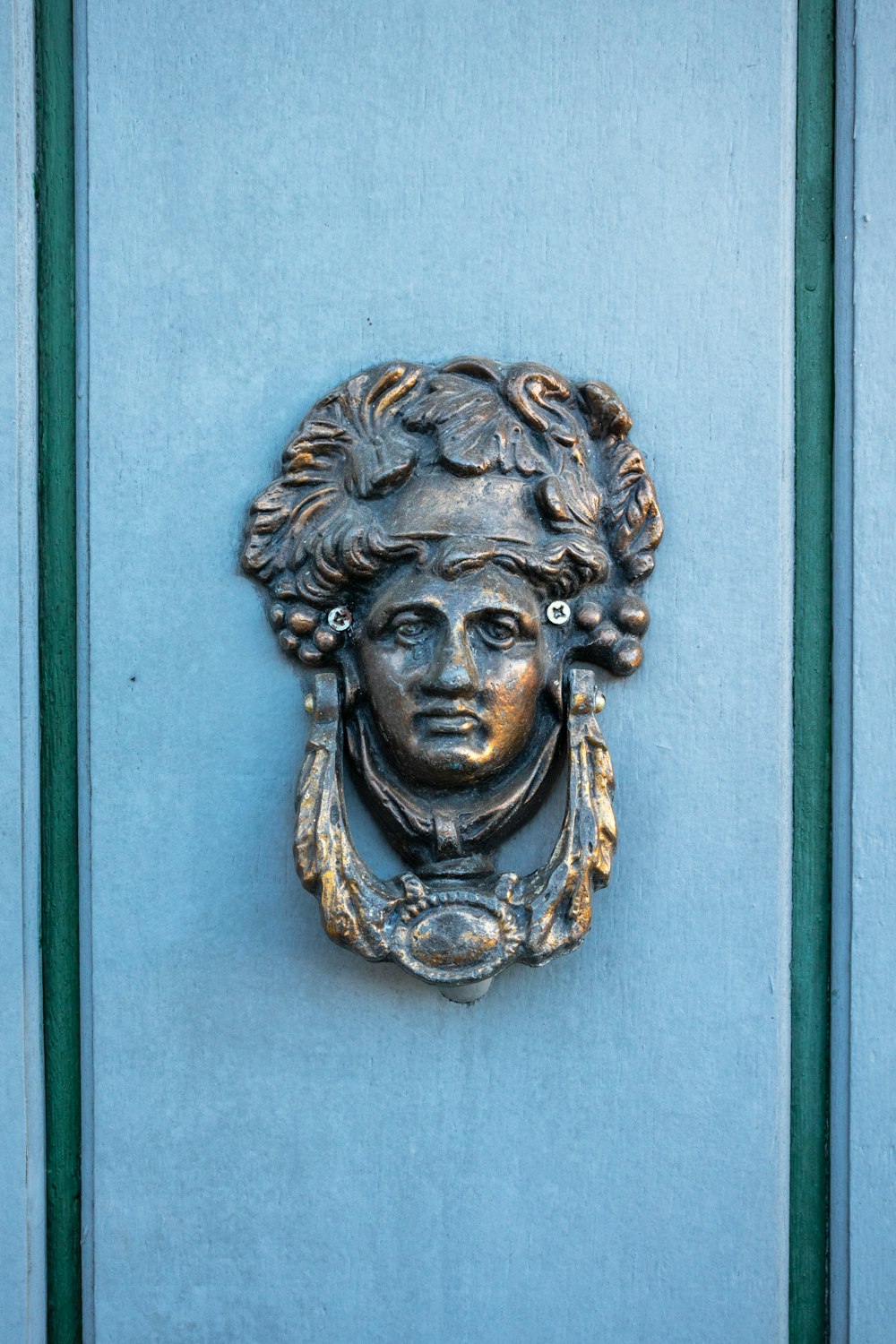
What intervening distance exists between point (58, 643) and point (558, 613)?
0.37 m

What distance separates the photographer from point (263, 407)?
94cm

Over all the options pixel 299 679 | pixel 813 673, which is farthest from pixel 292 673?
pixel 813 673

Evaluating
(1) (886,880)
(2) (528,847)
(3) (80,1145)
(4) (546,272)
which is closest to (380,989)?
(2) (528,847)

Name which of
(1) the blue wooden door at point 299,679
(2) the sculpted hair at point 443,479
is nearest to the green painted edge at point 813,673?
(1) the blue wooden door at point 299,679

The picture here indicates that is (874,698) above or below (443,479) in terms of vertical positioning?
below

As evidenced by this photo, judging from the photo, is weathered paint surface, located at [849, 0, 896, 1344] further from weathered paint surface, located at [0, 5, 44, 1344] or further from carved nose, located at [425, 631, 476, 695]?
weathered paint surface, located at [0, 5, 44, 1344]

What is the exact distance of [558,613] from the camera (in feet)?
2.97

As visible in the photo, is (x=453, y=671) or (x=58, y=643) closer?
(x=453, y=671)

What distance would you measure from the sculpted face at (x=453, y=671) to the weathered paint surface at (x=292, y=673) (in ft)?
0.30

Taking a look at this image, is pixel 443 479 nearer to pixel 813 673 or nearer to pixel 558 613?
pixel 558 613

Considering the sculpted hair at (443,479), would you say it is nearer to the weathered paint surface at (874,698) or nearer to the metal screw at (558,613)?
the metal screw at (558,613)

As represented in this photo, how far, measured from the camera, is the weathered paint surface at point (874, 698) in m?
0.92

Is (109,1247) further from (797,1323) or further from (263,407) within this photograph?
(263,407)

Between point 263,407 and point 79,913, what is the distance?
1.29ft
